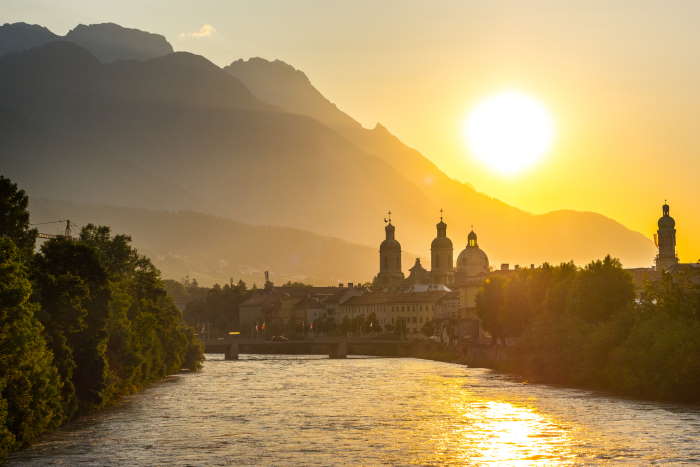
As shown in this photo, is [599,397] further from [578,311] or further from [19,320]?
[19,320]

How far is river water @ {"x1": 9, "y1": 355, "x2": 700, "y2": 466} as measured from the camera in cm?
6669

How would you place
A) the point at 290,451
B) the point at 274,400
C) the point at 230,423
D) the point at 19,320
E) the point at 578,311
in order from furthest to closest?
the point at 578,311 → the point at 274,400 → the point at 230,423 → the point at 290,451 → the point at 19,320

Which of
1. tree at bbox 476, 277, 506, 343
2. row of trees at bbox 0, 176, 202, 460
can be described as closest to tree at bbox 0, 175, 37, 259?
row of trees at bbox 0, 176, 202, 460

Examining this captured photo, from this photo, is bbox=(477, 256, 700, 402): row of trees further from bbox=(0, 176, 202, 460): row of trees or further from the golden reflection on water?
bbox=(0, 176, 202, 460): row of trees

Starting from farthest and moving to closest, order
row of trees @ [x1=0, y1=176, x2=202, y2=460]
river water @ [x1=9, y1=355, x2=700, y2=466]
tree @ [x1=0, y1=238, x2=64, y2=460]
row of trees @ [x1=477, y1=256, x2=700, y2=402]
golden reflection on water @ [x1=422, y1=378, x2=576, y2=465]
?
row of trees @ [x1=477, y1=256, x2=700, y2=402] < river water @ [x1=9, y1=355, x2=700, y2=466] < golden reflection on water @ [x1=422, y1=378, x2=576, y2=465] < row of trees @ [x1=0, y1=176, x2=202, y2=460] < tree @ [x1=0, y1=238, x2=64, y2=460]

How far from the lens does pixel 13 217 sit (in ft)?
305

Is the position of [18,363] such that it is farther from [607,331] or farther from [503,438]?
[607,331]

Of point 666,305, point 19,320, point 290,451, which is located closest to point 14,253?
point 19,320

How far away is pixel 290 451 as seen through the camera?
69812mm

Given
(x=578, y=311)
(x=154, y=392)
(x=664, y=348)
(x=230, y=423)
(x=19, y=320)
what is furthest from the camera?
(x=578, y=311)

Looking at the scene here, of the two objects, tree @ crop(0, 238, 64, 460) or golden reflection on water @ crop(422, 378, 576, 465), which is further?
golden reflection on water @ crop(422, 378, 576, 465)

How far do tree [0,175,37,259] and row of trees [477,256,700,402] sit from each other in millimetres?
53802

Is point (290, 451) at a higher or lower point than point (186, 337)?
lower

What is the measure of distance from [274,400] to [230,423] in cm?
2207
